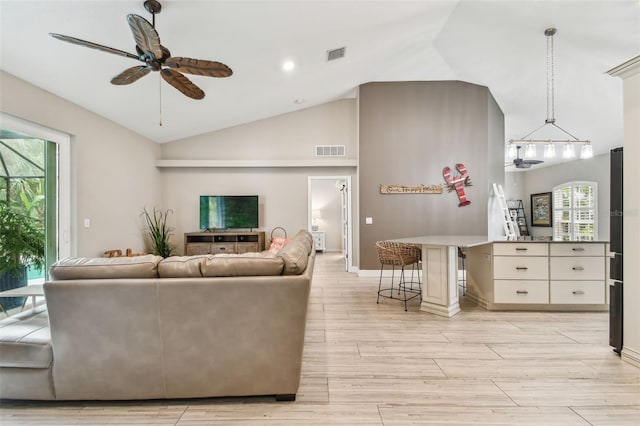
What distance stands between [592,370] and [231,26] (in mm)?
4396

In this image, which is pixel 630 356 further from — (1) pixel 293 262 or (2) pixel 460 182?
(2) pixel 460 182

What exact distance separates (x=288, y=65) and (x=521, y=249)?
153 inches

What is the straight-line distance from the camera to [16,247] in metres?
3.24

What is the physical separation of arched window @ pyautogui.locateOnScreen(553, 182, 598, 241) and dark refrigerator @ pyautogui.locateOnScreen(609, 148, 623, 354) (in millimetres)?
5877

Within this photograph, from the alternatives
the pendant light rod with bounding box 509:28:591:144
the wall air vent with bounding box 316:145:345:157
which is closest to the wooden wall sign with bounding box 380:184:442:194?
the wall air vent with bounding box 316:145:345:157

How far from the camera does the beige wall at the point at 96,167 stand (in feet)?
10.6

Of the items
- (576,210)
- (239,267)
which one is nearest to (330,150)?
(239,267)

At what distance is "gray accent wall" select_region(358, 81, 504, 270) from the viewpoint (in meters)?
5.57

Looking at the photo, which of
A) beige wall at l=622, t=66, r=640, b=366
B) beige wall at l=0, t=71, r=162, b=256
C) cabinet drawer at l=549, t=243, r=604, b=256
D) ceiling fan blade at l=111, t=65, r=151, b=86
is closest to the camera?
beige wall at l=622, t=66, r=640, b=366

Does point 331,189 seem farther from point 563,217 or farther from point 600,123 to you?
point 563,217

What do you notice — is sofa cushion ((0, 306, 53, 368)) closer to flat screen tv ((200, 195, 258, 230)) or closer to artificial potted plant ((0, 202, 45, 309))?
artificial potted plant ((0, 202, 45, 309))

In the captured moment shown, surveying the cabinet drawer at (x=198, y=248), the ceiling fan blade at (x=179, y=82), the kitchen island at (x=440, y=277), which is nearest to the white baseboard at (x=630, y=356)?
the kitchen island at (x=440, y=277)

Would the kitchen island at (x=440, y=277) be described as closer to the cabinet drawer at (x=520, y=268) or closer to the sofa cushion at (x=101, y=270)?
the cabinet drawer at (x=520, y=268)

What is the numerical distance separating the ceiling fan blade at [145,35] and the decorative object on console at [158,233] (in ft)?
13.3
